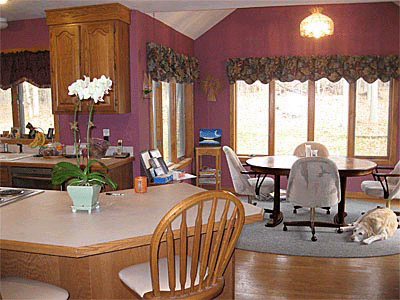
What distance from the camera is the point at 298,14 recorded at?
21.3 feet

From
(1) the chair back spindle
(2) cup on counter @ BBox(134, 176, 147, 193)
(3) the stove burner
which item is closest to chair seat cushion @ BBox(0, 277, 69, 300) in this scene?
(1) the chair back spindle

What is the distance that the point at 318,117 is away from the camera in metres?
6.66

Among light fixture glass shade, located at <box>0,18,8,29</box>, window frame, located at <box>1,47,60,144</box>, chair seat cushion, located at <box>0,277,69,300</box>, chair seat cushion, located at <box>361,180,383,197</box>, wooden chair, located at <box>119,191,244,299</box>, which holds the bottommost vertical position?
chair seat cushion, located at <box>361,180,383,197</box>

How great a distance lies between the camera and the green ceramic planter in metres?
2.30

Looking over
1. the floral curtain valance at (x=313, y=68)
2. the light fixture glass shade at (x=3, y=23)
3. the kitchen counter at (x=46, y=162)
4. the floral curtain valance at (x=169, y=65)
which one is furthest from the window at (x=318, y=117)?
the light fixture glass shade at (x=3, y=23)

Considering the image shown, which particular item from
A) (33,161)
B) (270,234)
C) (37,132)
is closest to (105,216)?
(33,161)

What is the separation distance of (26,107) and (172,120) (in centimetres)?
193

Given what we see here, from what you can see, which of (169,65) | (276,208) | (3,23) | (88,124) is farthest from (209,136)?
(88,124)

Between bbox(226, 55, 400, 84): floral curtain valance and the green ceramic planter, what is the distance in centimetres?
474

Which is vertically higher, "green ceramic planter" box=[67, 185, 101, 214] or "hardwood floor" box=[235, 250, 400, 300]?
"green ceramic planter" box=[67, 185, 101, 214]

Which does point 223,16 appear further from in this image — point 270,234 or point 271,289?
point 271,289

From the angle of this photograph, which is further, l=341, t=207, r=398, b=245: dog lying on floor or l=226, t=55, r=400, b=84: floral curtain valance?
l=226, t=55, r=400, b=84: floral curtain valance

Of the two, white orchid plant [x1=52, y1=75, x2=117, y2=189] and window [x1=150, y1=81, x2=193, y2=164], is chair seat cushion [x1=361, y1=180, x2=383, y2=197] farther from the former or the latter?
white orchid plant [x1=52, y1=75, x2=117, y2=189]

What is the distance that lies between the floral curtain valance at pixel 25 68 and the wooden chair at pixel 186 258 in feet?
12.5
